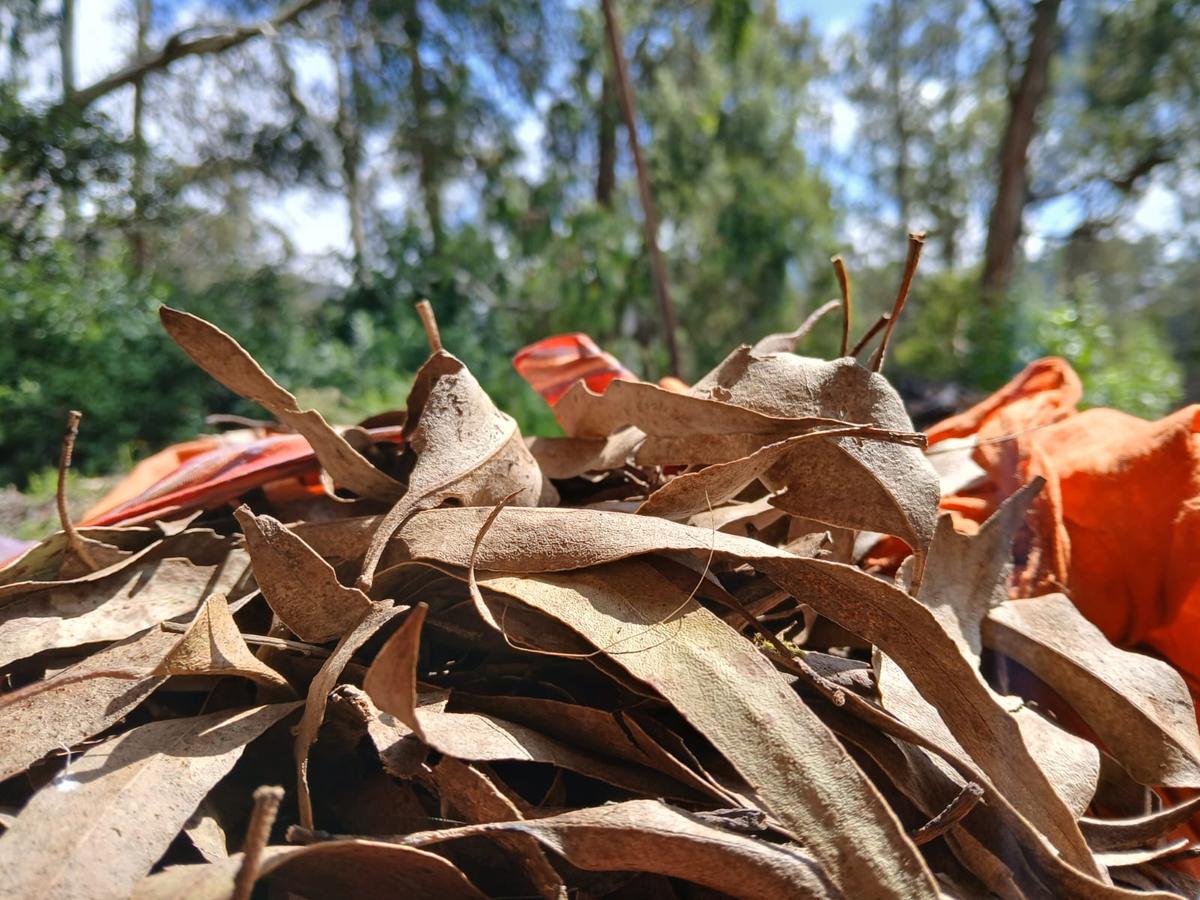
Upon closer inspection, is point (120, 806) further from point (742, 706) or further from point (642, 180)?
point (642, 180)

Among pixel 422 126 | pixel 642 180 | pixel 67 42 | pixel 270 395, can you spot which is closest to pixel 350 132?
pixel 422 126

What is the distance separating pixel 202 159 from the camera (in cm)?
955

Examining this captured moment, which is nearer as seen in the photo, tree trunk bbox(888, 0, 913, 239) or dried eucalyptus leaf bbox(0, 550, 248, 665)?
dried eucalyptus leaf bbox(0, 550, 248, 665)

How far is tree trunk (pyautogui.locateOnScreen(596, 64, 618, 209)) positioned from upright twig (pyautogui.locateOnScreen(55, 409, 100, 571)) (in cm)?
829

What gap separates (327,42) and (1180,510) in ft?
31.1

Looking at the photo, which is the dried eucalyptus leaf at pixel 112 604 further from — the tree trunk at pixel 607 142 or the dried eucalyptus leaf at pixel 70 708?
the tree trunk at pixel 607 142

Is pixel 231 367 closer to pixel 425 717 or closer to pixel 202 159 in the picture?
pixel 425 717

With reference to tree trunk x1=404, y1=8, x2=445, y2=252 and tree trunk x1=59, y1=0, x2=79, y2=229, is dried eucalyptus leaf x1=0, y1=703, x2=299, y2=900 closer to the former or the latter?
tree trunk x1=404, y1=8, x2=445, y2=252

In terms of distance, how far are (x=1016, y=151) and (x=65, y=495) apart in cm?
999

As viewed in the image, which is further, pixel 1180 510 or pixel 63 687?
pixel 1180 510

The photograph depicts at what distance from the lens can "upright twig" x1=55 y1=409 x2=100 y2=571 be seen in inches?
20.3

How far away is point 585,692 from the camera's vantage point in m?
0.49

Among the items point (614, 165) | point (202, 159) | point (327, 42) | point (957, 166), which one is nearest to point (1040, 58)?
point (614, 165)

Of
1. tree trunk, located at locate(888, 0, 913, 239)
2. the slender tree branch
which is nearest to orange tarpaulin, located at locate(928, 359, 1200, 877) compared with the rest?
the slender tree branch
